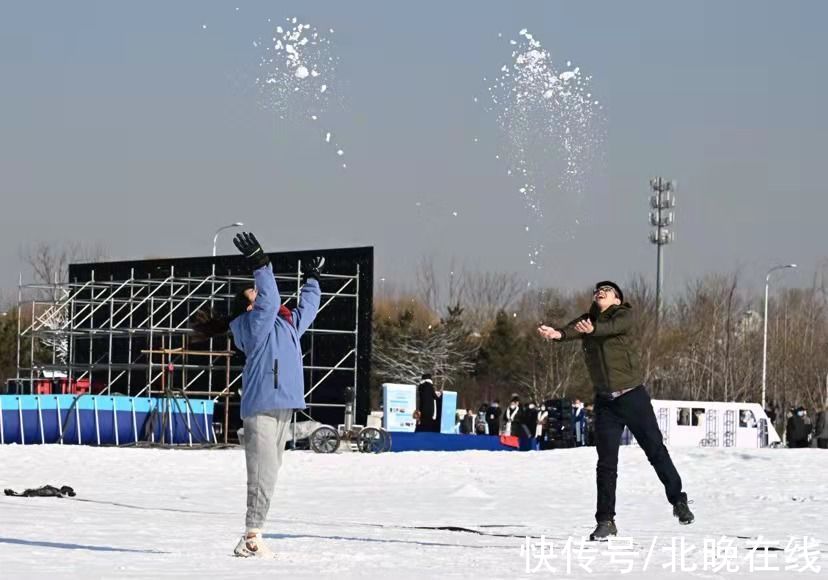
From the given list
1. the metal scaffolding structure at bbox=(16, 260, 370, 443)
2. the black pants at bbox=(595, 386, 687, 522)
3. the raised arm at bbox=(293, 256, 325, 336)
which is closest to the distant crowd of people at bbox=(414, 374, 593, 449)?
the metal scaffolding structure at bbox=(16, 260, 370, 443)

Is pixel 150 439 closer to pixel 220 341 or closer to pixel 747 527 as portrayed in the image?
pixel 220 341

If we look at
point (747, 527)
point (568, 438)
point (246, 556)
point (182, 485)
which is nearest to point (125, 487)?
point (182, 485)

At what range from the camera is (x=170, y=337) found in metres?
42.8

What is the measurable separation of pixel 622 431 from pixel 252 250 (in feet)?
10.5

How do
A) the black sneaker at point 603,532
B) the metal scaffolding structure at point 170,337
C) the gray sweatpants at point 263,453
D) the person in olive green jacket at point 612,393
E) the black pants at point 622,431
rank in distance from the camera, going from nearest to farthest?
the gray sweatpants at point 263,453
the black sneaker at point 603,532
the person in olive green jacket at point 612,393
the black pants at point 622,431
the metal scaffolding structure at point 170,337

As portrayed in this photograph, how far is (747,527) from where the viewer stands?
46.6 feet

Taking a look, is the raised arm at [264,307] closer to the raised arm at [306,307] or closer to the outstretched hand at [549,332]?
the raised arm at [306,307]

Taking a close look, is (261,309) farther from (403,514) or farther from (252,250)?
(403,514)

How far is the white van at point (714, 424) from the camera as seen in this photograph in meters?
43.2

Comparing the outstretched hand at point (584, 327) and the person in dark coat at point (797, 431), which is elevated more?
the outstretched hand at point (584, 327)

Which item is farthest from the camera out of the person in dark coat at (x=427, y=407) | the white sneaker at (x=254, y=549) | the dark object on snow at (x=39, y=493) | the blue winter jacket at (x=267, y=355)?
the person in dark coat at (x=427, y=407)

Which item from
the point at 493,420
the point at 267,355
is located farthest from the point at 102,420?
the point at 267,355

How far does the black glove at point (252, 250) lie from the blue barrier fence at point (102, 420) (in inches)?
947

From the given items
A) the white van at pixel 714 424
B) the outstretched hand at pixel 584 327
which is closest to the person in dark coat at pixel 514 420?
the white van at pixel 714 424
